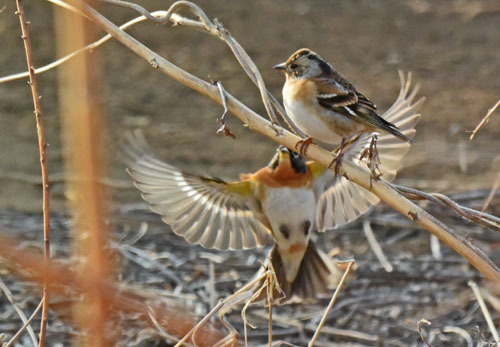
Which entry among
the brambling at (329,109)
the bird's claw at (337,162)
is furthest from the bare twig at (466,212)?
the brambling at (329,109)

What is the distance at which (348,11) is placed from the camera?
31.1 feet

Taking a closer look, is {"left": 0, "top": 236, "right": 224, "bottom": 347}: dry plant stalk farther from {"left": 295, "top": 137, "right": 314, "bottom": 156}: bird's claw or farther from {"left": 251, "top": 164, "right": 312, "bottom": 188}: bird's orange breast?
{"left": 251, "top": 164, "right": 312, "bottom": 188}: bird's orange breast

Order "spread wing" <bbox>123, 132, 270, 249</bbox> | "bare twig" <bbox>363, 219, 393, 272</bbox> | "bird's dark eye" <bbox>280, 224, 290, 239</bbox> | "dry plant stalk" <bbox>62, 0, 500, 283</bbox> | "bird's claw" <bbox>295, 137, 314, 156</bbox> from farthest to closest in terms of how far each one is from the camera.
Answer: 1. "bare twig" <bbox>363, 219, 393, 272</bbox>
2. "bird's dark eye" <bbox>280, 224, 290, 239</bbox>
3. "spread wing" <bbox>123, 132, 270, 249</bbox>
4. "bird's claw" <bbox>295, 137, 314, 156</bbox>
5. "dry plant stalk" <bbox>62, 0, 500, 283</bbox>

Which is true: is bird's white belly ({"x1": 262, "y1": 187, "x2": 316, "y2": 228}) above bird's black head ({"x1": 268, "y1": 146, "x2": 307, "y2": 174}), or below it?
below

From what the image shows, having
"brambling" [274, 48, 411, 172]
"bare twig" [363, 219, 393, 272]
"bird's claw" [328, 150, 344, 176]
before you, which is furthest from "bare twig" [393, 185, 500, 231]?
"bare twig" [363, 219, 393, 272]

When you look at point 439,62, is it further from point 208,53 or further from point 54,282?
point 54,282

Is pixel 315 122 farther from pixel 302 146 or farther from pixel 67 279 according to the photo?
pixel 67 279

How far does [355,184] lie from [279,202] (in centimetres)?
32

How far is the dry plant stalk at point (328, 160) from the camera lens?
2.04 metres

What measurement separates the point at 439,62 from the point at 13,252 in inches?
304

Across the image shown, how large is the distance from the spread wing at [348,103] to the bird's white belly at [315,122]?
4cm

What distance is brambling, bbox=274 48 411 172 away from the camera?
9.55 ft

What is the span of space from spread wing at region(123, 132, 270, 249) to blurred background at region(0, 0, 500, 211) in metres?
2.01

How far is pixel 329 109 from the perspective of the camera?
9.81 feet
